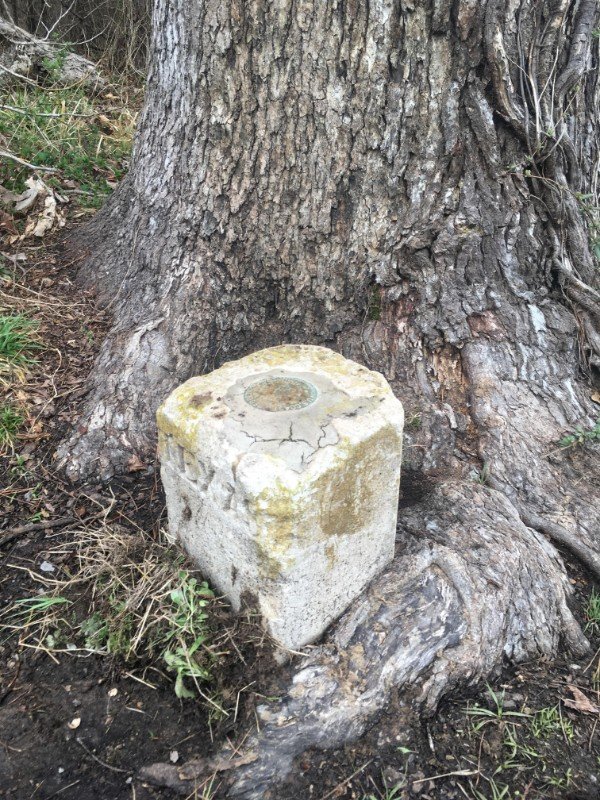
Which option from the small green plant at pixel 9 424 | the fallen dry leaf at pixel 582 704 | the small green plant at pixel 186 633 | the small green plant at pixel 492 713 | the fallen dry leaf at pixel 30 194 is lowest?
the small green plant at pixel 492 713

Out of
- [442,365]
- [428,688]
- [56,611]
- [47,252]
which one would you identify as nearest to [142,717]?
[56,611]

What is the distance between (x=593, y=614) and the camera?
2.25m

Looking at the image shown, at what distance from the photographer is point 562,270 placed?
101 inches

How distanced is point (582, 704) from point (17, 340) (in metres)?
2.78

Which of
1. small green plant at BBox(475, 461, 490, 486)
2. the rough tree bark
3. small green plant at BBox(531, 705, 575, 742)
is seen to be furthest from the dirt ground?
small green plant at BBox(475, 461, 490, 486)

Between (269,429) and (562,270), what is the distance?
152 centimetres

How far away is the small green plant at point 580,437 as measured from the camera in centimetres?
247

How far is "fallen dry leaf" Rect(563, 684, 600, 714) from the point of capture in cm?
196

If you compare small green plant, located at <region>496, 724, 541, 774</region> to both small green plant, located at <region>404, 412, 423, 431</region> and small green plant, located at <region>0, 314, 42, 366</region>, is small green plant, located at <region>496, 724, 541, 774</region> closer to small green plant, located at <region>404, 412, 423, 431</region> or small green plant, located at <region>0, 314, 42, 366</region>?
small green plant, located at <region>404, 412, 423, 431</region>

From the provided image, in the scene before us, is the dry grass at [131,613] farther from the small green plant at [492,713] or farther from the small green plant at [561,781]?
the small green plant at [561,781]

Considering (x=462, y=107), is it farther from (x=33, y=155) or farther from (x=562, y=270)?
(x=33, y=155)

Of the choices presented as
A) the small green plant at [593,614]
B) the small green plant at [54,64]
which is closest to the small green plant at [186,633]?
the small green plant at [593,614]

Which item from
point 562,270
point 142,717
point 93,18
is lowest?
point 142,717

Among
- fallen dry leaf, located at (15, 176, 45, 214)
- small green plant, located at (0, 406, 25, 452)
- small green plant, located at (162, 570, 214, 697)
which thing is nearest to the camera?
small green plant, located at (162, 570, 214, 697)
